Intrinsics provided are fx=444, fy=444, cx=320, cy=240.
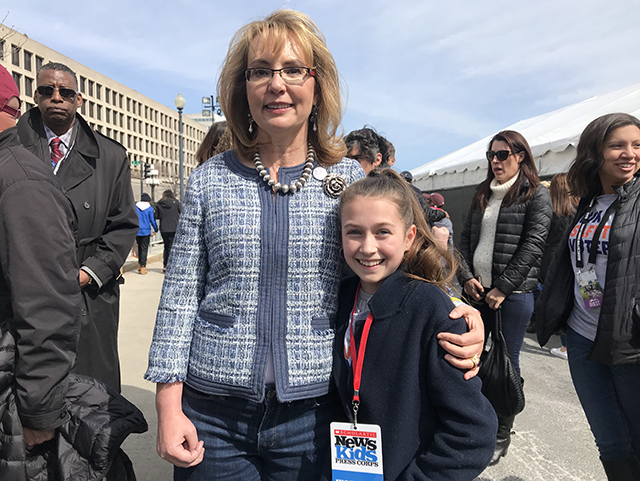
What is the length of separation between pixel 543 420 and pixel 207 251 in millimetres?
3360

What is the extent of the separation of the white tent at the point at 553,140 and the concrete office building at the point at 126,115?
36.9 metres

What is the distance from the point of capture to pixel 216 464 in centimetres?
130

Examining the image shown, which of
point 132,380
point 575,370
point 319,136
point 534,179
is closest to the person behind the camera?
point 319,136

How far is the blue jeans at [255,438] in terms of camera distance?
1300 mm

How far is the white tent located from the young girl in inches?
236

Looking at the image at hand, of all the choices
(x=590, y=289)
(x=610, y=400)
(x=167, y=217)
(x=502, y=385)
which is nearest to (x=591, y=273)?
(x=590, y=289)

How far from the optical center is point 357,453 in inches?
50.2

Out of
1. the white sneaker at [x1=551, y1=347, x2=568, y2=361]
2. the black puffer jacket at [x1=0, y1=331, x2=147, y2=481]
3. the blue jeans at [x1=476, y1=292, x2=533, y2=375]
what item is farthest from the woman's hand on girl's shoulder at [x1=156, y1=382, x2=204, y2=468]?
the white sneaker at [x1=551, y1=347, x2=568, y2=361]

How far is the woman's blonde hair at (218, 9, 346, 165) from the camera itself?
4.43 feet

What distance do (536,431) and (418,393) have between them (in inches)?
107

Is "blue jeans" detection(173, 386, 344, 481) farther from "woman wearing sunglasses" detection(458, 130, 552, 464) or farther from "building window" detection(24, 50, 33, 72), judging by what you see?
"building window" detection(24, 50, 33, 72)

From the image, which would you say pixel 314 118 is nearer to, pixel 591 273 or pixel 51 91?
pixel 591 273

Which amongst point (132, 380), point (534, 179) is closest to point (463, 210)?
point (534, 179)

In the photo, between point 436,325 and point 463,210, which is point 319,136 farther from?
point 463,210
